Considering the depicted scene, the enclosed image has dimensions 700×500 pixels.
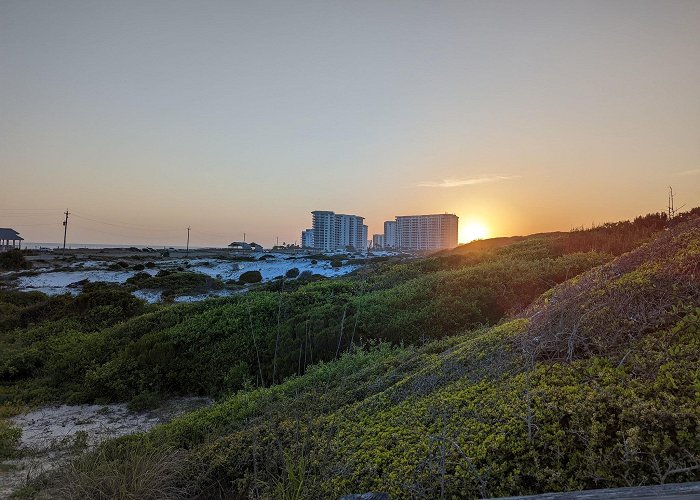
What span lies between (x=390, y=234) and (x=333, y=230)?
19856 mm

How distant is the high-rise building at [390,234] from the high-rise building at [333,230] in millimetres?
10875

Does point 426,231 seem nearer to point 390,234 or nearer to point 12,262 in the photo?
point 390,234

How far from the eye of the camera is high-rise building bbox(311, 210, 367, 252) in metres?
128

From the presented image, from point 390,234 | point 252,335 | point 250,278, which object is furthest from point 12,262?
point 390,234

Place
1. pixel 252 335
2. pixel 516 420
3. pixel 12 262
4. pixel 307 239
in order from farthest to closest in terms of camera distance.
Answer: pixel 307 239 → pixel 12 262 → pixel 252 335 → pixel 516 420

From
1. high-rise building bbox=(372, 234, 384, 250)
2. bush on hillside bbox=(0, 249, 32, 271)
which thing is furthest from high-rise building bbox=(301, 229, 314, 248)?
bush on hillside bbox=(0, 249, 32, 271)

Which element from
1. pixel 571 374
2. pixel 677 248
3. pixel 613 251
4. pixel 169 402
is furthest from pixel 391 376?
pixel 613 251

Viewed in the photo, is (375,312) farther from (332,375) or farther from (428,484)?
(428,484)

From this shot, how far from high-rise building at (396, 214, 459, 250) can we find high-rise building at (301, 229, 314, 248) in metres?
26.3

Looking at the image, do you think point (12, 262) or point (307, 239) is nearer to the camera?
point (12, 262)

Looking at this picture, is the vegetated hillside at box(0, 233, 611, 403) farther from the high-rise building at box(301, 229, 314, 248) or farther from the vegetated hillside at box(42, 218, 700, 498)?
the high-rise building at box(301, 229, 314, 248)

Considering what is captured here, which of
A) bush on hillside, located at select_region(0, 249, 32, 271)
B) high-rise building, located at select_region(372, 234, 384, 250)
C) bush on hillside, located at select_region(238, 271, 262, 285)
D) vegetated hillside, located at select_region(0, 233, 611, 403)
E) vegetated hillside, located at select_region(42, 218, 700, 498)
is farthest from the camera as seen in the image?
high-rise building, located at select_region(372, 234, 384, 250)

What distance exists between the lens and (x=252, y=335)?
963cm

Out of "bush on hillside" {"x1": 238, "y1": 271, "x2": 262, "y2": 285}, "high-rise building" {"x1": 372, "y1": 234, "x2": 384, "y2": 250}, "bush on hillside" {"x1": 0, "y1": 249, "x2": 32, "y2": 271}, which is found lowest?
"bush on hillside" {"x1": 238, "y1": 271, "x2": 262, "y2": 285}
